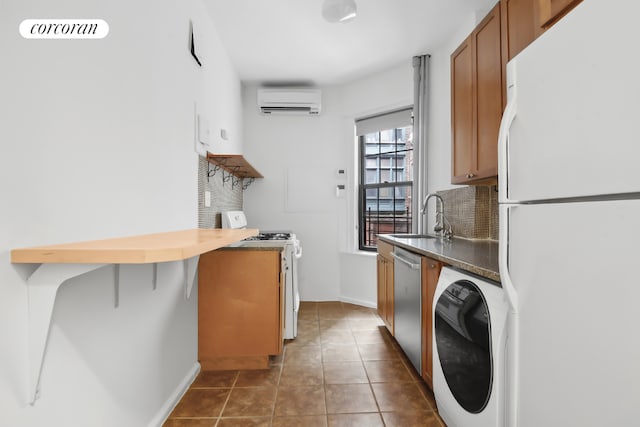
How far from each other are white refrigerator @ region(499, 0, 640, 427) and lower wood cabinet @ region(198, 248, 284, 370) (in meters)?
1.58

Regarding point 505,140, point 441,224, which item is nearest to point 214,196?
point 441,224

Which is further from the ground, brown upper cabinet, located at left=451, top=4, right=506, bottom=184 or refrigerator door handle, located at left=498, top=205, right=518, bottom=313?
brown upper cabinet, located at left=451, top=4, right=506, bottom=184

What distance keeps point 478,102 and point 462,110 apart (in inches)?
9.0

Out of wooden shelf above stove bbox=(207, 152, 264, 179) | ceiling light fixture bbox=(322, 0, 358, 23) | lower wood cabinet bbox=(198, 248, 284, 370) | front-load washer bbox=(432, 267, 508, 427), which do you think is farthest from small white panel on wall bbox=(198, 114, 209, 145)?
front-load washer bbox=(432, 267, 508, 427)

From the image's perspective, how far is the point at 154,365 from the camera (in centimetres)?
165

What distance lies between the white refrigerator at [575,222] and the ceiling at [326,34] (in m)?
1.96

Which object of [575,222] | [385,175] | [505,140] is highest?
[385,175]

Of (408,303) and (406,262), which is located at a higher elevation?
→ (406,262)

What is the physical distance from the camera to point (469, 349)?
4.39 ft

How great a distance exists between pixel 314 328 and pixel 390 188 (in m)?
1.88

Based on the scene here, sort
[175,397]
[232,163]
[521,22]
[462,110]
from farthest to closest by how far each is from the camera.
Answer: [232,163]
[462,110]
[175,397]
[521,22]

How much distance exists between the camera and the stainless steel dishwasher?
6.63ft

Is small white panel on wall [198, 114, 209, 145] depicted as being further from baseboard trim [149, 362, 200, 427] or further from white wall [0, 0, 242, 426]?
baseboard trim [149, 362, 200, 427]

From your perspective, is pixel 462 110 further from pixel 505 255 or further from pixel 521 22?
pixel 505 255
